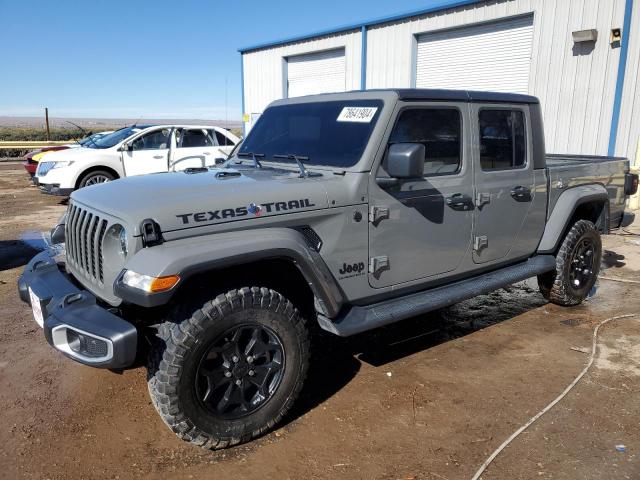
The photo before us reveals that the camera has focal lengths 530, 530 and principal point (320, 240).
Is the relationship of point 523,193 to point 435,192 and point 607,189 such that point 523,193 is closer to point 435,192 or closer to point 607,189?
point 435,192

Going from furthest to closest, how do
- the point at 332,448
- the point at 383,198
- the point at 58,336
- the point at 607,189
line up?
1. the point at 607,189
2. the point at 383,198
3. the point at 332,448
4. the point at 58,336

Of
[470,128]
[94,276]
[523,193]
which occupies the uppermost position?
[470,128]

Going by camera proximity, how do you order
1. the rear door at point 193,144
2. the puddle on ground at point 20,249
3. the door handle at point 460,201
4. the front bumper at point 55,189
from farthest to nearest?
1. the rear door at point 193,144
2. the front bumper at point 55,189
3. the puddle on ground at point 20,249
4. the door handle at point 460,201

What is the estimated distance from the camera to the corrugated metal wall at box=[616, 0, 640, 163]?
9539 millimetres

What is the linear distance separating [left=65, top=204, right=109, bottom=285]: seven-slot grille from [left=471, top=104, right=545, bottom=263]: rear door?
2623 mm

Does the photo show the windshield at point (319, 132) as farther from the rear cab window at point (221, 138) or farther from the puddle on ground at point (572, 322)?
the rear cab window at point (221, 138)

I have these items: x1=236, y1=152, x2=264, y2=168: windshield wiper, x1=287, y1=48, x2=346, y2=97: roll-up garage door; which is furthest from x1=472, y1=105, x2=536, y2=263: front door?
x1=287, y1=48, x2=346, y2=97: roll-up garage door

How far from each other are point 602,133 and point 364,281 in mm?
8881

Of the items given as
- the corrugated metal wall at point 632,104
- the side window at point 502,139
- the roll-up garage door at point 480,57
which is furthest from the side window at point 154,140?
the corrugated metal wall at point 632,104

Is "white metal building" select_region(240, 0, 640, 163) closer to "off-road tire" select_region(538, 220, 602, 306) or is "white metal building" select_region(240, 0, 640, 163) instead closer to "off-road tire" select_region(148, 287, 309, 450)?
"off-road tire" select_region(538, 220, 602, 306)

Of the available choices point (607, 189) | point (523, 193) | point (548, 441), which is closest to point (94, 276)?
point (548, 441)

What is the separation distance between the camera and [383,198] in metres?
3.40

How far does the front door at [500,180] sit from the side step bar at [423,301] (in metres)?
0.16

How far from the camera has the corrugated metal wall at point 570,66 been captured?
10000 mm
